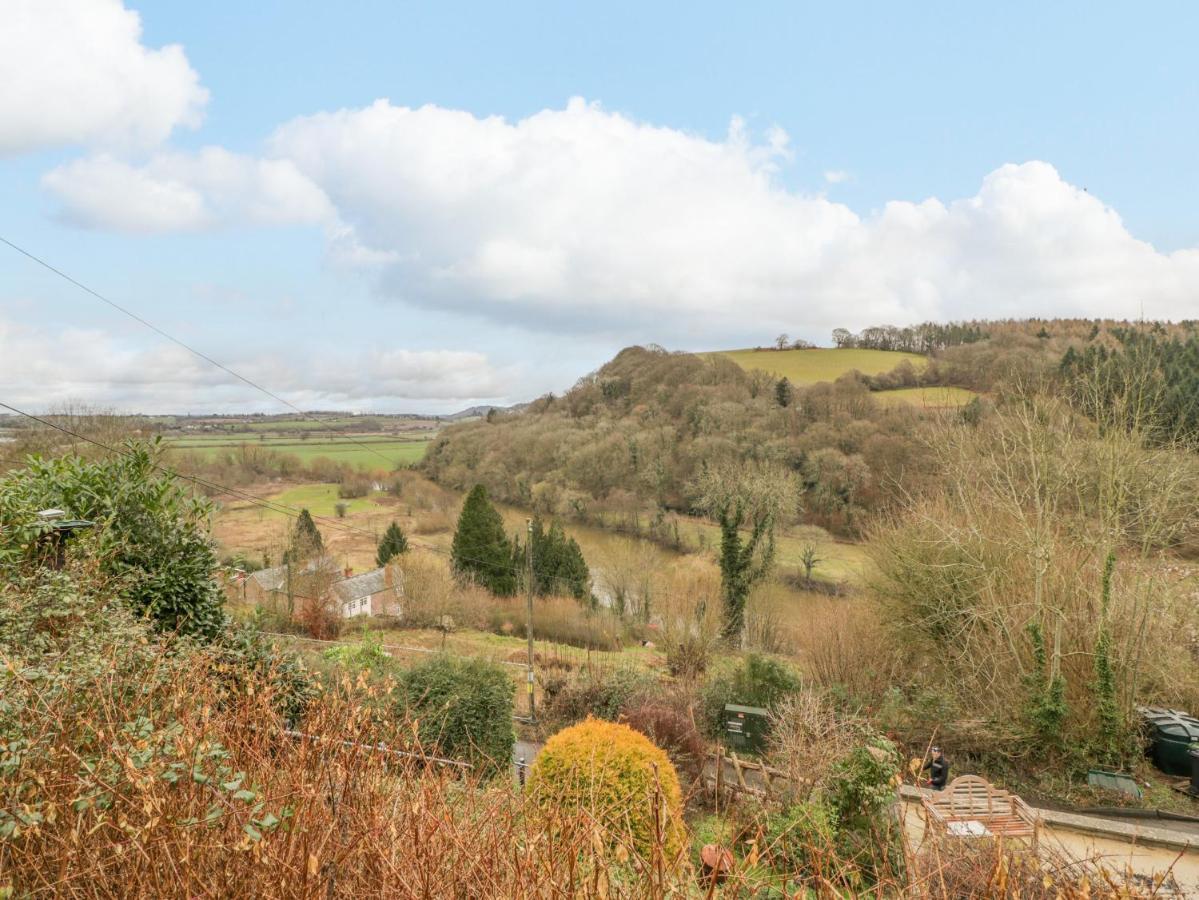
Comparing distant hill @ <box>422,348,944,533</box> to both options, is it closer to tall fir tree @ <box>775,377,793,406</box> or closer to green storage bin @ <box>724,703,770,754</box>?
tall fir tree @ <box>775,377,793,406</box>

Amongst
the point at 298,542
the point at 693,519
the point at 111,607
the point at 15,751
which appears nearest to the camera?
the point at 15,751

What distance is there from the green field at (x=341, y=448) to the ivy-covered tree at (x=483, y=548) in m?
9.95

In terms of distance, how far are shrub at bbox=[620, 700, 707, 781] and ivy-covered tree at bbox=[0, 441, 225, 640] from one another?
6.81 m

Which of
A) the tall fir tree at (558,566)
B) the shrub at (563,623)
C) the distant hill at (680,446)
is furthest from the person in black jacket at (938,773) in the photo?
the tall fir tree at (558,566)

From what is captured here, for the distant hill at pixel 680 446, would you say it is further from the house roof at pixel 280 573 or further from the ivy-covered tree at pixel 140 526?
the ivy-covered tree at pixel 140 526

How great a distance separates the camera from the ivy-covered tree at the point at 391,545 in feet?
111

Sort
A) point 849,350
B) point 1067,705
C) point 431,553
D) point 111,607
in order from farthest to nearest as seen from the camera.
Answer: point 849,350, point 431,553, point 1067,705, point 111,607

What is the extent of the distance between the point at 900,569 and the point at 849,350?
177ft

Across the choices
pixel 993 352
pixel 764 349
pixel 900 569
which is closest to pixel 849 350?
pixel 764 349

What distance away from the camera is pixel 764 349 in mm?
71625

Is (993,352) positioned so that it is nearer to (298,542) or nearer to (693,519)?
(693,519)

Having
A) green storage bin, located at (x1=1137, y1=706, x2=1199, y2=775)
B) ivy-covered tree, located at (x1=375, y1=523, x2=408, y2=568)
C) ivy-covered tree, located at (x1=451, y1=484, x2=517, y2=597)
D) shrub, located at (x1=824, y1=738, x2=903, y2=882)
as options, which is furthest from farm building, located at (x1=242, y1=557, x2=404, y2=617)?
green storage bin, located at (x1=1137, y1=706, x2=1199, y2=775)

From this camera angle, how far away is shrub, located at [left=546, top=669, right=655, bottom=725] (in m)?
13.4

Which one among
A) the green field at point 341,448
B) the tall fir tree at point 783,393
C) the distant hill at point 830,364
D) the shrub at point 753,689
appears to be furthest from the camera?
the tall fir tree at point 783,393
